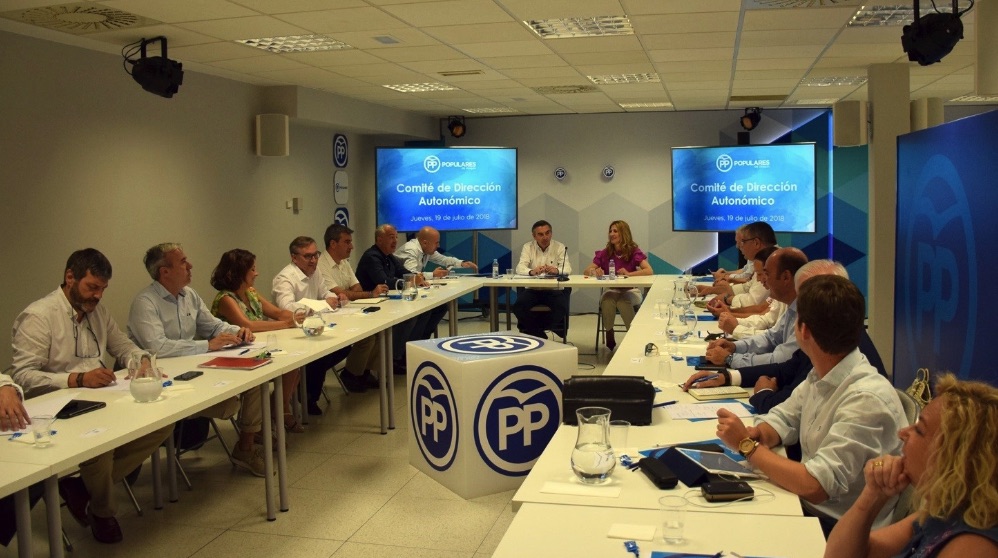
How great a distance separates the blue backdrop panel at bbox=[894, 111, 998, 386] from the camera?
2.83 metres

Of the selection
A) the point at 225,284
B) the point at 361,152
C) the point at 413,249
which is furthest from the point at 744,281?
the point at 361,152

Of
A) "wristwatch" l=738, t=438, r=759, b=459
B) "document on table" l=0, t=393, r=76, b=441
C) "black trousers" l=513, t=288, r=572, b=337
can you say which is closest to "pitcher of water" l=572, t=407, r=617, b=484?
"wristwatch" l=738, t=438, r=759, b=459

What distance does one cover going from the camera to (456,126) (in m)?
11.5

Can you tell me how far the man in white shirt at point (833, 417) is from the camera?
88.6 inches

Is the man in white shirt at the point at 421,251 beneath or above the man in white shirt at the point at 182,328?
above

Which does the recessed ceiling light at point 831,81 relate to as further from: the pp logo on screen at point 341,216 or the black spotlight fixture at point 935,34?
the pp logo on screen at point 341,216

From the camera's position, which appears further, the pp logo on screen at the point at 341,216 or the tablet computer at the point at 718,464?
the pp logo on screen at the point at 341,216

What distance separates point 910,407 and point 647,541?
93 centimetres

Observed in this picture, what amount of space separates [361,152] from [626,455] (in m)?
8.71

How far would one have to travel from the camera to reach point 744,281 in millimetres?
7703


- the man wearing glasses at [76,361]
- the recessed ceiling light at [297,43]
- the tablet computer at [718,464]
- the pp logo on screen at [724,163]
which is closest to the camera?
the tablet computer at [718,464]

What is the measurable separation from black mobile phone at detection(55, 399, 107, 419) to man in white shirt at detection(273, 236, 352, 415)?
2.75m

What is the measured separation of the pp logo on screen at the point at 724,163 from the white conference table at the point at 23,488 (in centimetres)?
827

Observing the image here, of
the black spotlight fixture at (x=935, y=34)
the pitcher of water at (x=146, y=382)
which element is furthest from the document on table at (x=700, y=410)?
the black spotlight fixture at (x=935, y=34)
